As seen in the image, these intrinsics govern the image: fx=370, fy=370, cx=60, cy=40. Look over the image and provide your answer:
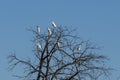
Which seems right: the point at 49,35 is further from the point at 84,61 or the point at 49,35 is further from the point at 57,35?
the point at 84,61

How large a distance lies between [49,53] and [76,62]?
1778mm

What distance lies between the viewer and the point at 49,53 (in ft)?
75.3

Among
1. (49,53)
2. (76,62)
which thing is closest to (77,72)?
(76,62)

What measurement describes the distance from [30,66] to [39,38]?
1.88 m

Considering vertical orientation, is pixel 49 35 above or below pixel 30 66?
above

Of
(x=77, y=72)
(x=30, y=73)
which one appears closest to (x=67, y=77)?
(x=77, y=72)

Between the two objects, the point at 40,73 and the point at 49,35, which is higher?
the point at 49,35

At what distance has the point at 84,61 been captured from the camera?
23359mm

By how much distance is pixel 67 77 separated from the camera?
23125 millimetres

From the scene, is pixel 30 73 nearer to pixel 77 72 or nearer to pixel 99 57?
pixel 77 72

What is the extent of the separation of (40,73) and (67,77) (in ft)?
5.70

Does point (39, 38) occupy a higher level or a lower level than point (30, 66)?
higher

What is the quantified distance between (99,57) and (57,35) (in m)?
3.03

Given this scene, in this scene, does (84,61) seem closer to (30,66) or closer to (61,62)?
(61,62)
